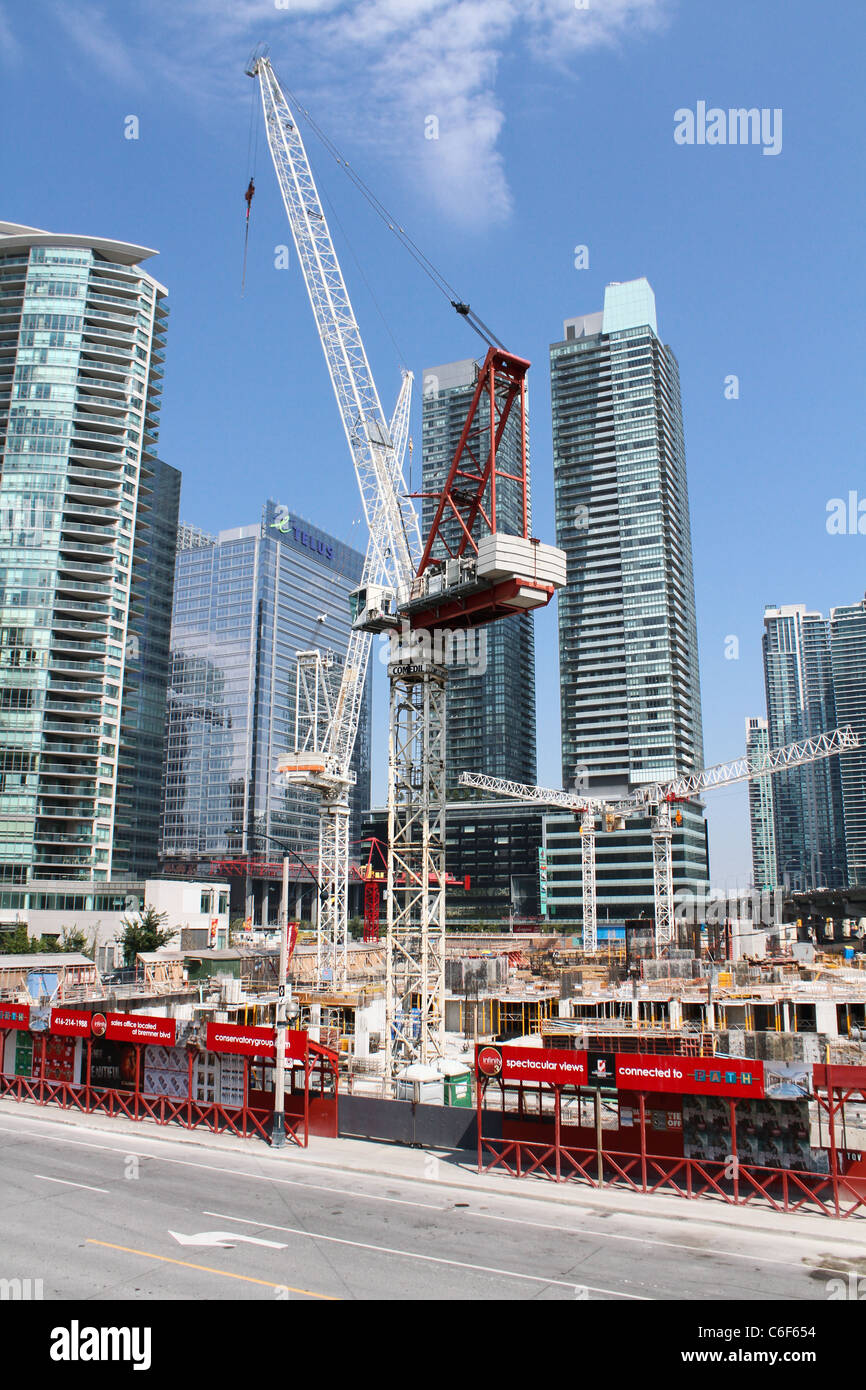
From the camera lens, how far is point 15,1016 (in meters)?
38.4

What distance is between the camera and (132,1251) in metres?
19.9

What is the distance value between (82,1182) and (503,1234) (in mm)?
11798

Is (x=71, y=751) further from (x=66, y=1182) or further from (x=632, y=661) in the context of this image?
(x=632, y=661)

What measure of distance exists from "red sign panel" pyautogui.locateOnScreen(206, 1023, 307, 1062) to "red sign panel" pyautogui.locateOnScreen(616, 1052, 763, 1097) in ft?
36.7

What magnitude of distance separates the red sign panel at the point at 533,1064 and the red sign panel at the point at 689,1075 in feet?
3.86

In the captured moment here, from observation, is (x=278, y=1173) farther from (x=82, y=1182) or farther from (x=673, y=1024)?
(x=673, y=1024)

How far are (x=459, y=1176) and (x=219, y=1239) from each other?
9.42 m

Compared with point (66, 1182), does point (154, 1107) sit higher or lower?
lower

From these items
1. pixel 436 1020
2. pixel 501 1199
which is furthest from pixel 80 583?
pixel 501 1199

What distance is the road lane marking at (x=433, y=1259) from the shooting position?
18438 millimetres

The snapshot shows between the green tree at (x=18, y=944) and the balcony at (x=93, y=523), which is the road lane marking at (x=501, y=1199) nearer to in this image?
the green tree at (x=18, y=944)

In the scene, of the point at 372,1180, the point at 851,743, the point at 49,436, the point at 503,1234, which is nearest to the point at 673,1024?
the point at 372,1180

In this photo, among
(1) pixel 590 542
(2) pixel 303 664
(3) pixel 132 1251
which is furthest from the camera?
(1) pixel 590 542
